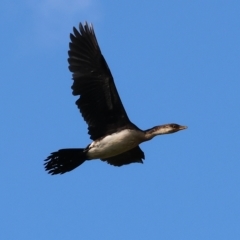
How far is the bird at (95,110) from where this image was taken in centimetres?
2359

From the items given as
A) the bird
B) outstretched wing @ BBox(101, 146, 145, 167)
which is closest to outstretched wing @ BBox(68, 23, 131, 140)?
the bird

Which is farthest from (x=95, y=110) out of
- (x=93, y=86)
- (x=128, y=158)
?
(x=128, y=158)

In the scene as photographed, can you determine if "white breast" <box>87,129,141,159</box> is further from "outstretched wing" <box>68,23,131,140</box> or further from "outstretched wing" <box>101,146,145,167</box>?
"outstretched wing" <box>101,146,145,167</box>

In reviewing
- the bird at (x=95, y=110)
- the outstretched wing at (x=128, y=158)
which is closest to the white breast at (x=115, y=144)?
the bird at (x=95, y=110)

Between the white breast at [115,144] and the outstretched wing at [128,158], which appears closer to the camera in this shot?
the white breast at [115,144]

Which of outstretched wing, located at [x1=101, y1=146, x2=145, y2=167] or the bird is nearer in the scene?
the bird

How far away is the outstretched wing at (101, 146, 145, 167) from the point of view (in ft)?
82.3

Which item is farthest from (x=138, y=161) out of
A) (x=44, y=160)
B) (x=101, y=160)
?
(x=44, y=160)

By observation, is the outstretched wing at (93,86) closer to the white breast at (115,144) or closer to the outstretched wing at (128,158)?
the white breast at (115,144)

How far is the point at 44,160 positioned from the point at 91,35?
9.03 feet

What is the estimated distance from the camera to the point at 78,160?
23.8m

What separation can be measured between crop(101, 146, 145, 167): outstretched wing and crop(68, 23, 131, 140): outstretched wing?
1.38 m

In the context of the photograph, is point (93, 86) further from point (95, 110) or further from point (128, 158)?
point (128, 158)

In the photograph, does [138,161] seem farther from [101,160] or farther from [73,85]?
[73,85]
